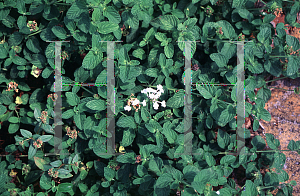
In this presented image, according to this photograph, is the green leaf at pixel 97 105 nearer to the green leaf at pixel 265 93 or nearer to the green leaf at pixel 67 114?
the green leaf at pixel 67 114

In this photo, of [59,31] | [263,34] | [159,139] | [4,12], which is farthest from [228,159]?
[4,12]

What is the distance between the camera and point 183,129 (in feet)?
7.83

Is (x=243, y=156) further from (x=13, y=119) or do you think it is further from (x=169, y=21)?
(x=13, y=119)

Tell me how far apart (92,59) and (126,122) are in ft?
2.12

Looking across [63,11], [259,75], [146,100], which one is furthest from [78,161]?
[259,75]

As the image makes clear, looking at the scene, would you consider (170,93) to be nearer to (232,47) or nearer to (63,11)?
(232,47)

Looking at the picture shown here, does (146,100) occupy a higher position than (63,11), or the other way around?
(63,11)

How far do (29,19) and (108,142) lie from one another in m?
1.53

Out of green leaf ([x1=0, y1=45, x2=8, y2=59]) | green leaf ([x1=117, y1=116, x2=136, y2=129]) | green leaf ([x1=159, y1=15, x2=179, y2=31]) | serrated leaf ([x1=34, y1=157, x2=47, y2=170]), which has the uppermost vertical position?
green leaf ([x1=159, y1=15, x2=179, y2=31])

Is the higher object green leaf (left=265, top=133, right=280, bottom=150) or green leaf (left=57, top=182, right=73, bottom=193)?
green leaf (left=265, top=133, right=280, bottom=150)

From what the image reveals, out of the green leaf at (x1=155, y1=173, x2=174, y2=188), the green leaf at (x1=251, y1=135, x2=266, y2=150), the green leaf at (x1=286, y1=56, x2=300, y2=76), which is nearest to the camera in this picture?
the green leaf at (x1=155, y1=173, x2=174, y2=188)

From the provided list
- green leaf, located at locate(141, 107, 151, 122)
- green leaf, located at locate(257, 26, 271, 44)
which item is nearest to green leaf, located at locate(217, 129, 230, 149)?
green leaf, located at locate(141, 107, 151, 122)

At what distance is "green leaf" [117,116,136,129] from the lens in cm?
221

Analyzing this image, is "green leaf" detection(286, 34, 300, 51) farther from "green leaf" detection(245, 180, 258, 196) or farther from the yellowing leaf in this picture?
the yellowing leaf
